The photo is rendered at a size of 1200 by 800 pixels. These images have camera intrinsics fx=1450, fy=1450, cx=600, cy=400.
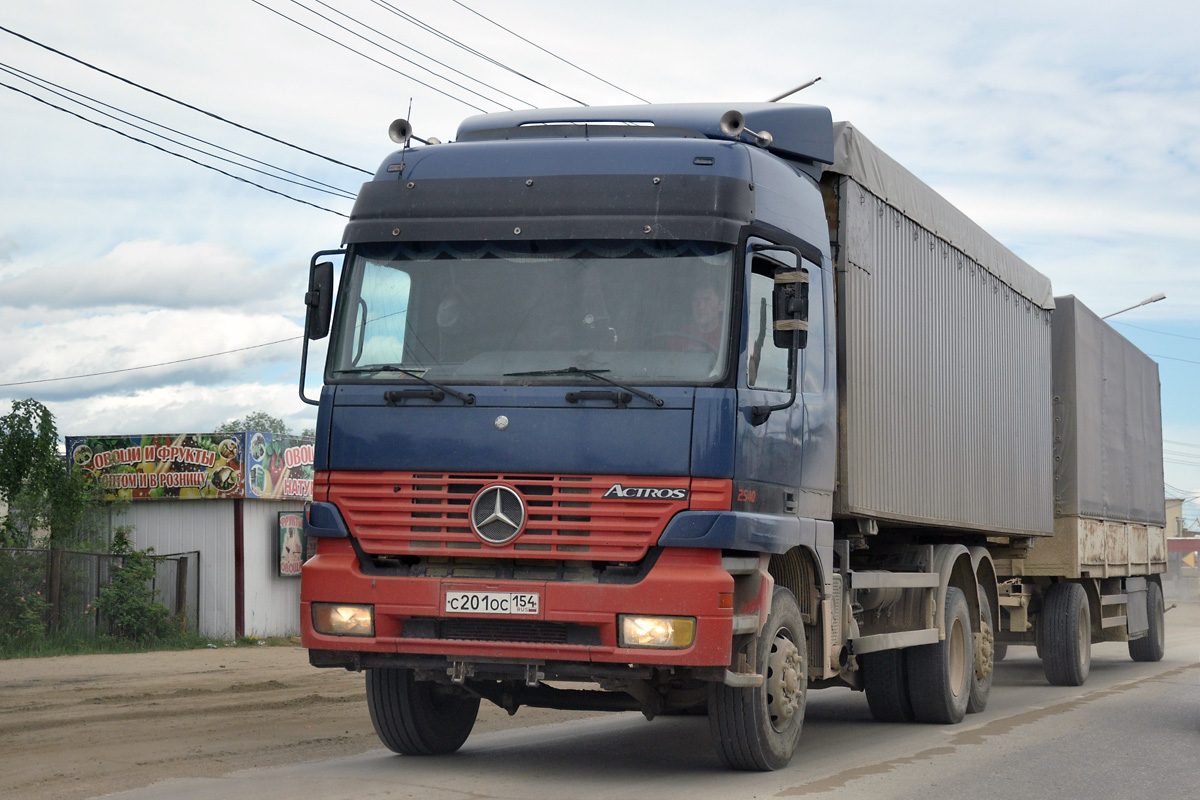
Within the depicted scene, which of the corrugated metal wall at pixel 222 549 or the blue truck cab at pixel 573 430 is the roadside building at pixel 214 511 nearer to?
the corrugated metal wall at pixel 222 549

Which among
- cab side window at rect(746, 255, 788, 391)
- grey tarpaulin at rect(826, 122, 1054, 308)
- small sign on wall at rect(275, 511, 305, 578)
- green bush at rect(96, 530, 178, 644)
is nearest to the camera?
cab side window at rect(746, 255, 788, 391)

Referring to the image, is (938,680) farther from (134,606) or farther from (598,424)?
(134,606)

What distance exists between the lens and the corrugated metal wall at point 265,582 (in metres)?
25.0

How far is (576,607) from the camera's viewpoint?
7258 mm

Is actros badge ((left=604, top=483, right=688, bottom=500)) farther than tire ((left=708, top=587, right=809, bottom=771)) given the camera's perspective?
No

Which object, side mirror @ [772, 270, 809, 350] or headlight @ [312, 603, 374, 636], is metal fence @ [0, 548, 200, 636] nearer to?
headlight @ [312, 603, 374, 636]

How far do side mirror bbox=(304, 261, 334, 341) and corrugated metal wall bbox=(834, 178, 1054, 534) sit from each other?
340 cm

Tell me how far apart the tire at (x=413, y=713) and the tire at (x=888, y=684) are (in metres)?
3.69

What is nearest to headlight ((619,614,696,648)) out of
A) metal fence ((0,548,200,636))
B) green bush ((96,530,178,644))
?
metal fence ((0,548,200,636))

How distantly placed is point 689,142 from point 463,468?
7.38ft

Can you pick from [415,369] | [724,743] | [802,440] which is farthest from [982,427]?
[415,369]

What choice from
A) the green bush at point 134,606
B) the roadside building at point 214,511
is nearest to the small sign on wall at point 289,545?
the roadside building at point 214,511

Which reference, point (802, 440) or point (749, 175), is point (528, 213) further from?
point (802, 440)

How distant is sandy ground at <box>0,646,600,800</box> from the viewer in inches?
338
